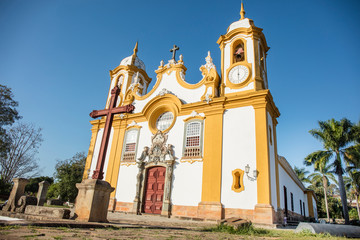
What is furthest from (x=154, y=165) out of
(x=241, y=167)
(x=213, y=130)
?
(x=241, y=167)

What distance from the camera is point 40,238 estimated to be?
10.2ft

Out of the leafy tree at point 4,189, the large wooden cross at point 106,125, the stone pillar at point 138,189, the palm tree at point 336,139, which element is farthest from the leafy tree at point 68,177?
the palm tree at point 336,139


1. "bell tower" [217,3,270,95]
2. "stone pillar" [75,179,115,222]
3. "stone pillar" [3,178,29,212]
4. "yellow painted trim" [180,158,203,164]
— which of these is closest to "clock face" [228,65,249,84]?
"bell tower" [217,3,270,95]

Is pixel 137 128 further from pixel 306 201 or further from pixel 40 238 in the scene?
pixel 306 201

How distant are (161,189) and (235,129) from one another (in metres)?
5.79

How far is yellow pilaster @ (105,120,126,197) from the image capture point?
51.6ft

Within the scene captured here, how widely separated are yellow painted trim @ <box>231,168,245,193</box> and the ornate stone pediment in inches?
156

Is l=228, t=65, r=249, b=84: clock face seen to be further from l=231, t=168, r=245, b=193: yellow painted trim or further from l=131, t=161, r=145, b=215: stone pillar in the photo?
l=131, t=161, r=145, b=215: stone pillar

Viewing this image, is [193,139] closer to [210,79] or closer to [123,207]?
[210,79]

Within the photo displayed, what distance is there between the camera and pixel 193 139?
13992mm

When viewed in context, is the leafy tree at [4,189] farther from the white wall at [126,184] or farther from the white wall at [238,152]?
the white wall at [238,152]

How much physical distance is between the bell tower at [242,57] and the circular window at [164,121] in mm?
4018

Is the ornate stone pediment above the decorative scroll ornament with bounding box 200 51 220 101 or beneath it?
beneath

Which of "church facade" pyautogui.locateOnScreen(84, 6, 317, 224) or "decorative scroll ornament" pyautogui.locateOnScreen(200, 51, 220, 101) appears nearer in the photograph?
"church facade" pyautogui.locateOnScreen(84, 6, 317, 224)
